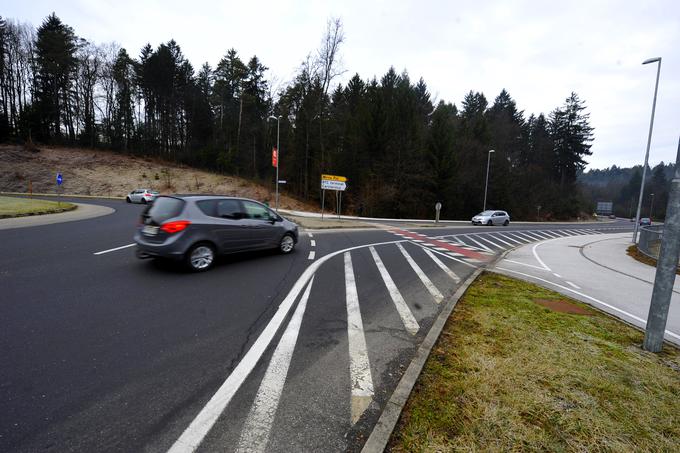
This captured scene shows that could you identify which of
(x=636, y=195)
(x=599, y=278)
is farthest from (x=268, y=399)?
(x=636, y=195)

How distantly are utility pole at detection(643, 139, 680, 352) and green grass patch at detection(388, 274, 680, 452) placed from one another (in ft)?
0.82

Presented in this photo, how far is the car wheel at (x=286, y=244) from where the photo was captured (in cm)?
916

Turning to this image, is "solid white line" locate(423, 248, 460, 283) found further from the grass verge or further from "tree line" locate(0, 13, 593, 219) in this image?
"tree line" locate(0, 13, 593, 219)

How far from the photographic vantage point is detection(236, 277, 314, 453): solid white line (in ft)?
7.43

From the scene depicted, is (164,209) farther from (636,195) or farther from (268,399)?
(636,195)

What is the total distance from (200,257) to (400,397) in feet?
18.4

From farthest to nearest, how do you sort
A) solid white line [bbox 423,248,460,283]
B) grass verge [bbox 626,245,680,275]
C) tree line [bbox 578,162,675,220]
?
tree line [bbox 578,162,675,220] → grass verge [bbox 626,245,680,275] → solid white line [bbox 423,248,460,283]

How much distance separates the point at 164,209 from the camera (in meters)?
6.71

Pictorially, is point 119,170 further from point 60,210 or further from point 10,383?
point 10,383

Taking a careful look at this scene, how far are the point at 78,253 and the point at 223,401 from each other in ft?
26.1

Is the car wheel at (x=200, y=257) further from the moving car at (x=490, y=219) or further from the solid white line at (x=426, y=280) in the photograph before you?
the moving car at (x=490, y=219)

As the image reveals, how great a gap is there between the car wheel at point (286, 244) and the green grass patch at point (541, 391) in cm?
571

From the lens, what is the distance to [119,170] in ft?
136

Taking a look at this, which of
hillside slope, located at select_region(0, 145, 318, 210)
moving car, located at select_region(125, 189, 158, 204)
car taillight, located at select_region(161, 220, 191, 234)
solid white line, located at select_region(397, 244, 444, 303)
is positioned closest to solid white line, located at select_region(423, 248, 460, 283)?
solid white line, located at select_region(397, 244, 444, 303)
